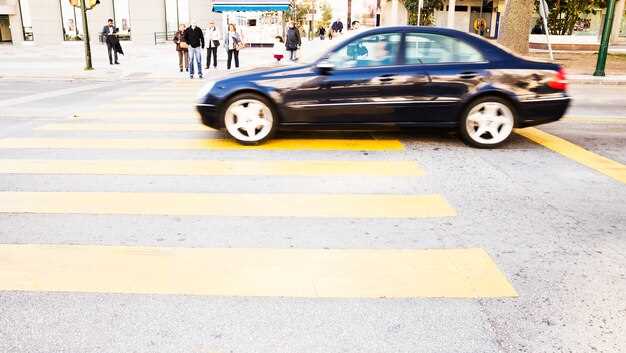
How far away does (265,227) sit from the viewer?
462cm

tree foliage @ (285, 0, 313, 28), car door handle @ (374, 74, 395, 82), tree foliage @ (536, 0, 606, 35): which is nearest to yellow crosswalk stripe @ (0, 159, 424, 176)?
car door handle @ (374, 74, 395, 82)

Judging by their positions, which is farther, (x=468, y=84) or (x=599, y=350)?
(x=468, y=84)

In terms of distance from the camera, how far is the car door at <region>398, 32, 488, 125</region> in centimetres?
A: 729

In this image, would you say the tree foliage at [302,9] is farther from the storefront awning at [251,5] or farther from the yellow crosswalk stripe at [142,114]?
the yellow crosswalk stripe at [142,114]

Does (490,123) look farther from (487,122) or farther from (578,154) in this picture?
(578,154)

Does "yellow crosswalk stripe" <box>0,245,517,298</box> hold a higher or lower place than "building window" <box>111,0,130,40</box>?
lower

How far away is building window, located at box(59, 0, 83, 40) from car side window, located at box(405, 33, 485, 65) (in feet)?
123

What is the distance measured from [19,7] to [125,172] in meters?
40.3

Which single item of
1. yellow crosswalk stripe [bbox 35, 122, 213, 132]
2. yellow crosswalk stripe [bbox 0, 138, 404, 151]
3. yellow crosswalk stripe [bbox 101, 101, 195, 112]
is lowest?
yellow crosswalk stripe [bbox 101, 101, 195, 112]

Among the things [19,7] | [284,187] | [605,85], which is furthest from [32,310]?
[19,7]

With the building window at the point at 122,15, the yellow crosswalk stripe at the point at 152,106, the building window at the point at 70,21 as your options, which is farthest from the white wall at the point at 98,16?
the yellow crosswalk stripe at the point at 152,106

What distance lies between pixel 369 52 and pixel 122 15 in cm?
3669

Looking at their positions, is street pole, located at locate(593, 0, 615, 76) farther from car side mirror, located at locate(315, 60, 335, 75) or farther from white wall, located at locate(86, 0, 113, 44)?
white wall, located at locate(86, 0, 113, 44)

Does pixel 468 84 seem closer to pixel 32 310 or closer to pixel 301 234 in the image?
pixel 301 234
